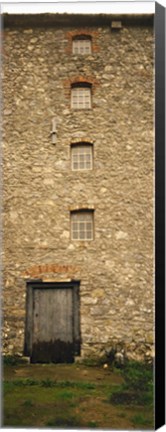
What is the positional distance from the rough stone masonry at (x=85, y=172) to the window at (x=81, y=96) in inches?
2.9

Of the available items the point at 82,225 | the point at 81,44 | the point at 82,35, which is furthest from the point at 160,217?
the point at 82,35

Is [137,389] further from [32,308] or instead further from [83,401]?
[32,308]

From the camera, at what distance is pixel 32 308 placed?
8398mm

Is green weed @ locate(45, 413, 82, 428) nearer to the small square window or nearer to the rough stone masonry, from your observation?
the rough stone masonry

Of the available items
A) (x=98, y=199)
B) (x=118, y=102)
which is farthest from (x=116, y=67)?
(x=98, y=199)

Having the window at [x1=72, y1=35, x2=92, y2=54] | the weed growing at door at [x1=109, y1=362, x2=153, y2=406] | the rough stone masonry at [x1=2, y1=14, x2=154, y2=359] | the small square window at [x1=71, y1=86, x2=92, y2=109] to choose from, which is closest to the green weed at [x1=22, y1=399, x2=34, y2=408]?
the rough stone masonry at [x1=2, y1=14, x2=154, y2=359]

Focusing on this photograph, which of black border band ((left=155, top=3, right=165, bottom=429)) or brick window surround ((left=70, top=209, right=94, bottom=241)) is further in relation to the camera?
brick window surround ((left=70, top=209, right=94, bottom=241))

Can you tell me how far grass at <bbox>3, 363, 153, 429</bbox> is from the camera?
758 centimetres

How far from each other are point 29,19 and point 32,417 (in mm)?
5065

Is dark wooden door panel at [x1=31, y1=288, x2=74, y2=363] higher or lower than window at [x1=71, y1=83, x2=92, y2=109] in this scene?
lower

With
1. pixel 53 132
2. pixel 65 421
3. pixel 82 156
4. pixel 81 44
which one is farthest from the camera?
pixel 53 132

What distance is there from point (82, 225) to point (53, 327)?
1558 mm

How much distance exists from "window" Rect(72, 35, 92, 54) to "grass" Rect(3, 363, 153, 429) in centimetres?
411

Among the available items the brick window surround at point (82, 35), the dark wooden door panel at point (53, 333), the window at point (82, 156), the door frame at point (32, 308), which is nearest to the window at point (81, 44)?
the brick window surround at point (82, 35)
